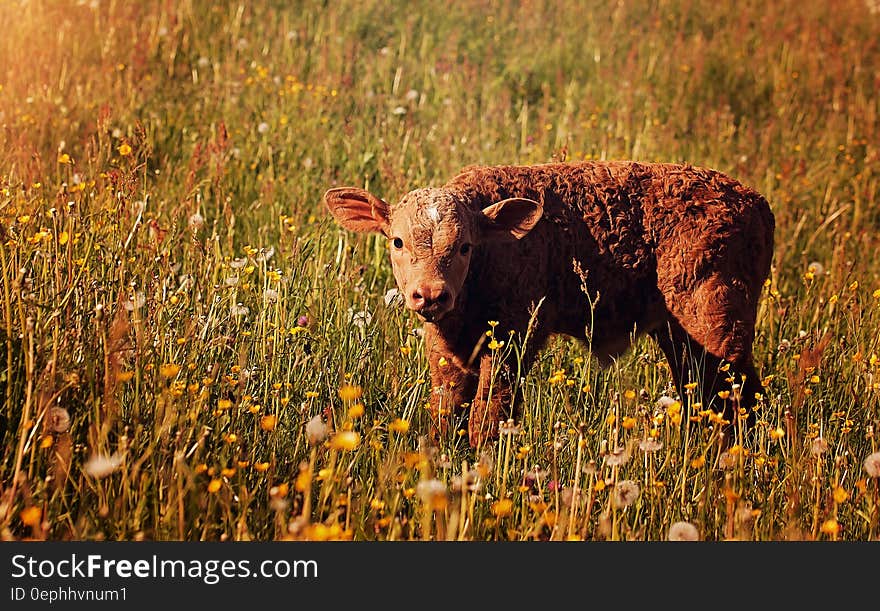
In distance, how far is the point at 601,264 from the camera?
4.46 metres

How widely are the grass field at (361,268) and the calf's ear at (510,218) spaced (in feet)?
1.59

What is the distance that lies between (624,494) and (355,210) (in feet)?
6.20

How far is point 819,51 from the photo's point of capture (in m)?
10.1

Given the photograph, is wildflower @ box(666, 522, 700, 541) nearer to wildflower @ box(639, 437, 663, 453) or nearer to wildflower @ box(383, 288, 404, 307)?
wildflower @ box(639, 437, 663, 453)

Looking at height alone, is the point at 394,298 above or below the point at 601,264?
below

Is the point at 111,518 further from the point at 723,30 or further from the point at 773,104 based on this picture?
the point at 723,30

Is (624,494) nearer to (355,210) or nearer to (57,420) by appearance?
(57,420)

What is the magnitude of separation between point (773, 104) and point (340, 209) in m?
6.01

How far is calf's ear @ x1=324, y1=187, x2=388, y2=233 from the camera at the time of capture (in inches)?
165

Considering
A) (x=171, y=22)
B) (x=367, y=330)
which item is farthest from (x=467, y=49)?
(x=367, y=330)

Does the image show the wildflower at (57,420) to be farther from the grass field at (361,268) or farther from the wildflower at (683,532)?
the wildflower at (683,532)

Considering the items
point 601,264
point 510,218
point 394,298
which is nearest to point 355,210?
point 394,298

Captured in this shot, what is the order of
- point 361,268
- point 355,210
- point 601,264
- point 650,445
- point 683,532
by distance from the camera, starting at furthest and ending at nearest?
point 361,268
point 601,264
point 355,210
point 650,445
point 683,532

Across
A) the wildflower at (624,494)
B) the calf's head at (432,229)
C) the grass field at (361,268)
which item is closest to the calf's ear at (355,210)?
the calf's head at (432,229)
